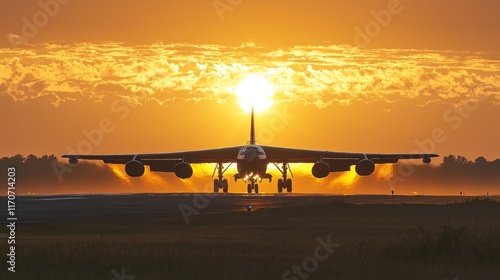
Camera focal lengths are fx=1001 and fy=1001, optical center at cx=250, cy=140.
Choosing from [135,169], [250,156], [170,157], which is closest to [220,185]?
[170,157]

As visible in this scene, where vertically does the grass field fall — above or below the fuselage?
below

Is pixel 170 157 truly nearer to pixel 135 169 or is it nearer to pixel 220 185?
pixel 220 185

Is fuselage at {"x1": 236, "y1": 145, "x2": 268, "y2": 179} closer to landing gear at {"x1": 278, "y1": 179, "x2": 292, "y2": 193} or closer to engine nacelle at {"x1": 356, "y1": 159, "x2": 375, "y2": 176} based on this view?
engine nacelle at {"x1": 356, "y1": 159, "x2": 375, "y2": 176}

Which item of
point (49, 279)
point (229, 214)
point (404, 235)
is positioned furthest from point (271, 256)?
point (229, 214)

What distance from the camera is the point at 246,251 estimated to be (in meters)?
35.3

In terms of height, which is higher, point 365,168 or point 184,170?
point 365,168

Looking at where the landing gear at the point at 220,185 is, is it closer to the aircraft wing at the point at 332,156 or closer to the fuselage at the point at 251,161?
the aircraft wing at the point at 332,156

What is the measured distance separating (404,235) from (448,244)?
11563 millimetres

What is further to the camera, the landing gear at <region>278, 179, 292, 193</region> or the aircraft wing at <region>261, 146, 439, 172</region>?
the aircraft wing at <region>261, 146, 439, 172</region>

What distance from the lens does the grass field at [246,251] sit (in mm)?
28172

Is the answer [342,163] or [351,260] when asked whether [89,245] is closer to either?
[351,260]

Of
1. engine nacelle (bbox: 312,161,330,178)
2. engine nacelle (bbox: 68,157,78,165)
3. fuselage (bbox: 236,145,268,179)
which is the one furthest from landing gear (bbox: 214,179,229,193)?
engine nacelle (bbox: 68,157,78,165)

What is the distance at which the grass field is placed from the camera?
92.4 ft

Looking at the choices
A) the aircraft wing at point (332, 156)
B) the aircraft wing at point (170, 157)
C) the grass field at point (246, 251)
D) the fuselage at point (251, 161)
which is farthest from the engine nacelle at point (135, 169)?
the grass field at point (246, 251)
